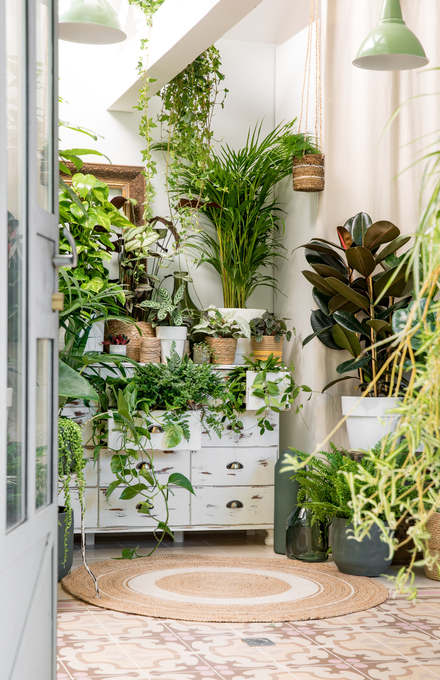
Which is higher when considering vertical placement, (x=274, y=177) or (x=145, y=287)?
(x=274, y=177)

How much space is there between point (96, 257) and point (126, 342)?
0.60 metres

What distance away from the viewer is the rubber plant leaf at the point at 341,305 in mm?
3762

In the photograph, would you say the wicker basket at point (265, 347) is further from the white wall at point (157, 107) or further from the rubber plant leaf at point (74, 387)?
the rubber plant leaf at point (74, 387)

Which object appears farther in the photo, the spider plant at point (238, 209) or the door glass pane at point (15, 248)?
the spider plant at point (238, 209)

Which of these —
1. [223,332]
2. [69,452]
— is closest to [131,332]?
[223,332]

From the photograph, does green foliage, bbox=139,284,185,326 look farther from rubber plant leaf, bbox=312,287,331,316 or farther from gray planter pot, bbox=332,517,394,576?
gray planter pot, bbox=332,517,394,576

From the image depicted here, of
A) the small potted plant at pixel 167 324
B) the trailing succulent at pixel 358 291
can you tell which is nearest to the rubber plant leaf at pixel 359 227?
the trailing succulent at pixel 358 291

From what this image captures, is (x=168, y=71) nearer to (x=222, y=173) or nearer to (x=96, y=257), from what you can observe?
(x=222, y=173)

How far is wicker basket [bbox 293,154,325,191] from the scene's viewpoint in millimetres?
3971

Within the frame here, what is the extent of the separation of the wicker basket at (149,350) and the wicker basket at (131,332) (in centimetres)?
9

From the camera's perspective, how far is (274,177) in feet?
14.6

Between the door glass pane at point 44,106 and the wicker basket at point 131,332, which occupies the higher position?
the door glass pane at point 44,106

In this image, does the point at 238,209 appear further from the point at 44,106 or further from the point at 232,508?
the point at 44,106

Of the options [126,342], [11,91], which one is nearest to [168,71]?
[126,342]
